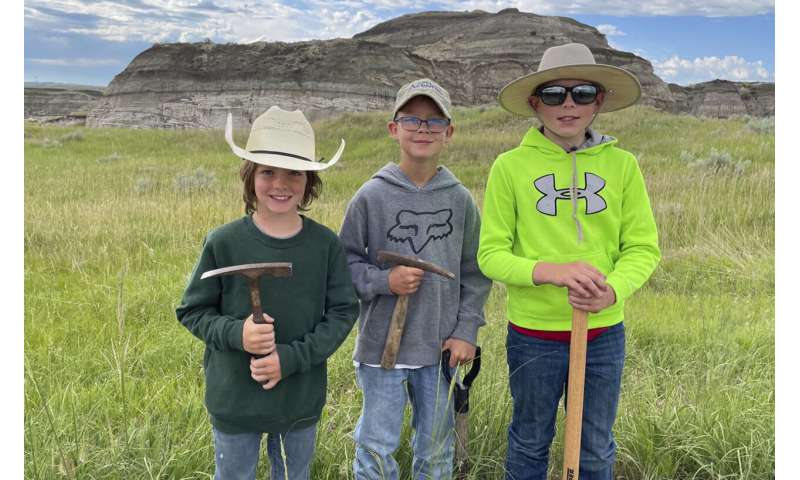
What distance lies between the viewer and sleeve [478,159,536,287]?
2.32 metres

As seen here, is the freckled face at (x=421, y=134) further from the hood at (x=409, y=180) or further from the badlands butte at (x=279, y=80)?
the badlands butte at (x=279, y=80)

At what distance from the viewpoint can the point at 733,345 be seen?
420 centimetres

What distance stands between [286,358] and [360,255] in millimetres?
653

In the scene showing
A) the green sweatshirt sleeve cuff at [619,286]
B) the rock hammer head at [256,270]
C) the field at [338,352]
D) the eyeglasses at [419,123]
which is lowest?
the field at [338,352]

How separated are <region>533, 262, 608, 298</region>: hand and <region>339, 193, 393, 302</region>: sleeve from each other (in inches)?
25.5

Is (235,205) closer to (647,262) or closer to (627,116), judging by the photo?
(647,262)

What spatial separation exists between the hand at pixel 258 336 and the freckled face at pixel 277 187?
1.36 feet

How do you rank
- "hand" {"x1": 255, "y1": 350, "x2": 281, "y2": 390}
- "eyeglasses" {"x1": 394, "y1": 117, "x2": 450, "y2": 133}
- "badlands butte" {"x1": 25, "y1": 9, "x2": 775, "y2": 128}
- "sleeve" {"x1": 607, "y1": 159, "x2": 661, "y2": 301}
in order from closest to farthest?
1. "hand" {"x1": 255, "y1": 350, "x2": 281, "y2": 390}
2. "sleeve" {"x1": 607, "y1": 159, "x2": 661, "y2": 301}
3. "eyeglasses" {"x1": 394, "y1": 117, "x2": 450, "y2": 133}
4. "badlands butte" {"x1": 25, "y1": 9, "x2": 775, "y2": 128}

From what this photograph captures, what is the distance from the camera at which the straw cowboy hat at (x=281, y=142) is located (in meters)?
2.15

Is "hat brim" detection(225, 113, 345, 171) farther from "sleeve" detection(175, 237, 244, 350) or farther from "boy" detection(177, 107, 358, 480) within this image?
"sleeve" detection(175, 237, 244, 350)

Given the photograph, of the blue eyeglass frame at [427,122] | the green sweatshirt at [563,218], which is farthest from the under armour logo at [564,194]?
the blue eyeglass frame at [427,122]

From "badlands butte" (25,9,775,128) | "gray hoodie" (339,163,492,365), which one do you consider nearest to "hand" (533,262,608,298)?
"gray hoodie" (339,163,492,365)

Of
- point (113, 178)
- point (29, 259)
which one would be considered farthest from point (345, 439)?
point (113, 178)

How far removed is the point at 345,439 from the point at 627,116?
23.8m
